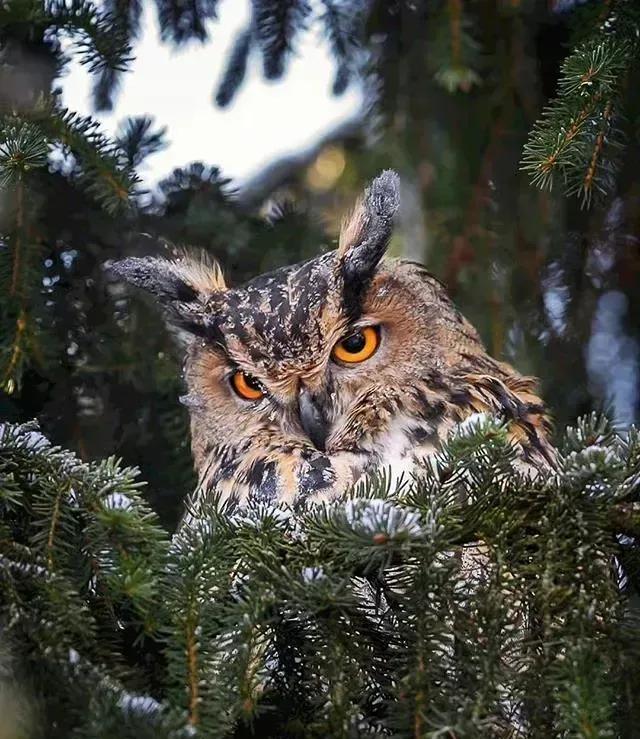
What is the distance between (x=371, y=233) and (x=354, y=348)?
265 millimetres

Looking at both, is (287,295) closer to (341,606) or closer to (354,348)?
(354,348)

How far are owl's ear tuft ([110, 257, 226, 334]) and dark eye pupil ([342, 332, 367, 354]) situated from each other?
36 centimetres

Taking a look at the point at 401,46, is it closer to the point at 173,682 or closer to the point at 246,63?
the point at 246,63

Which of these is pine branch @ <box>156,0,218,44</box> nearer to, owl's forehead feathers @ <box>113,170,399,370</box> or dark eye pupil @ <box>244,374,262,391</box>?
owl's forehead feathers @ <box>113,170,399,370</box>

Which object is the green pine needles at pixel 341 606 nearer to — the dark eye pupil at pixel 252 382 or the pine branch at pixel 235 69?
the dark eye pupil at pixel 252 382

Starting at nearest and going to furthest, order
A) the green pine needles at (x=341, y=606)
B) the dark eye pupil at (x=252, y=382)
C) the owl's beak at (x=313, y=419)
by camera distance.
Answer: the green pine needles at (x=341, y=606), the owl's beak at (x=313, y=419), the dark eye pupil at (x=252, y=382)

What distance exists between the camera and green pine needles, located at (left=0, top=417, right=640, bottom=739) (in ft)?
3.92

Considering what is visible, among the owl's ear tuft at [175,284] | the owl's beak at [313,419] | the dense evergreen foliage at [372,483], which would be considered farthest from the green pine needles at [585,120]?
the owl's ear tuft at [175,284]

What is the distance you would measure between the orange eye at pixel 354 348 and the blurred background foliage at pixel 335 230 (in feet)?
1.75

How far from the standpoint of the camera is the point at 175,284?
7.86ft

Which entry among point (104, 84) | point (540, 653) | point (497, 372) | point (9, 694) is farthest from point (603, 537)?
point (104, 84)

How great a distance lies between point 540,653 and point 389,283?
117cm

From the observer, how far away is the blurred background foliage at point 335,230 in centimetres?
223

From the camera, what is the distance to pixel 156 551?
1277 millimetres
